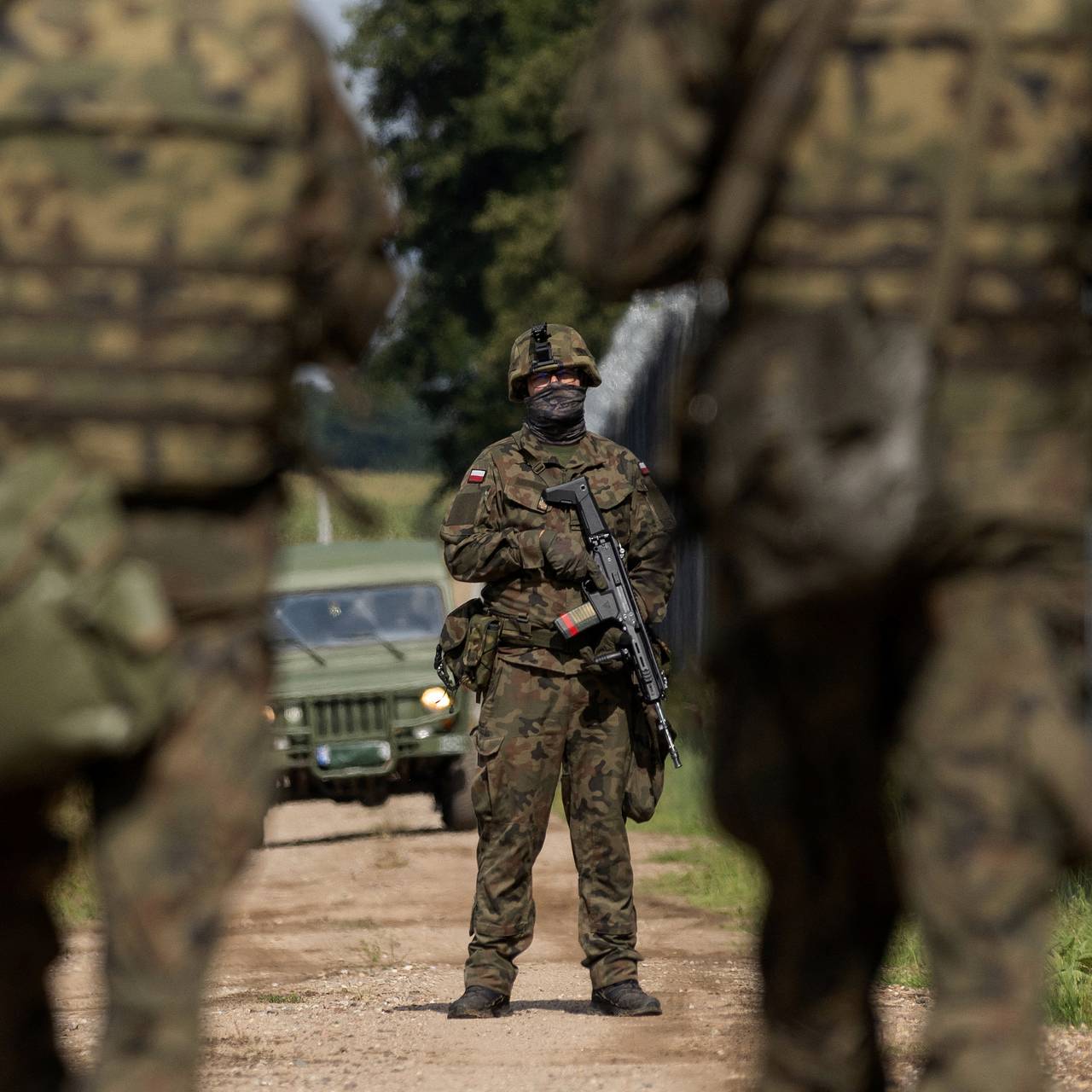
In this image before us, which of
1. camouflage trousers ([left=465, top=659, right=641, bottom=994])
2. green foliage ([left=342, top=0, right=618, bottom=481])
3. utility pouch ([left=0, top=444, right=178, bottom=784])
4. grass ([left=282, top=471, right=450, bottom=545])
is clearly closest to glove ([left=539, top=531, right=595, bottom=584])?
camouflage trousers ([left=465, top=659, right=641, bottom=994])

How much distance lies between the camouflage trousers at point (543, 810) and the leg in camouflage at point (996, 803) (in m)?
4.13

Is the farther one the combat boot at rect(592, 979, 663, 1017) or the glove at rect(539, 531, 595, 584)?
the glove at rect(539, 531, 595, 584)

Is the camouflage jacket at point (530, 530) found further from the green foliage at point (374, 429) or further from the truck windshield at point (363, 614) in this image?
the truck windshield at point (363, 614)

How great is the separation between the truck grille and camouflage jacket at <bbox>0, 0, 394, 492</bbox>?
41.6ft

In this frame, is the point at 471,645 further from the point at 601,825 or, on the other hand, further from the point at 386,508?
the point at 386,508

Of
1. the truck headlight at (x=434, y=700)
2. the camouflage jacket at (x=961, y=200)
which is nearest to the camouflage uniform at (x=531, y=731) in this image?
the camouflage jacket at (x=961, y=200)

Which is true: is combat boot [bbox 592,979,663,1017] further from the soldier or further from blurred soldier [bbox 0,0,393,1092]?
blurred soldier [bbox 0,0,393,1092]

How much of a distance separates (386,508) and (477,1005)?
46906 mm

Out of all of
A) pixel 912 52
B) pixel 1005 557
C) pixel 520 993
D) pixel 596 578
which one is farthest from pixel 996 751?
pixel 520 993

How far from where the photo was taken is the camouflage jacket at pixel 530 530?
819 centimetres

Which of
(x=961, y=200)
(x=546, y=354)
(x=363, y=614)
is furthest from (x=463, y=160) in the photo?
(x=961, y=200)

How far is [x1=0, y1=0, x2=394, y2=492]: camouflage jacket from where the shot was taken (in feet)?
13.4

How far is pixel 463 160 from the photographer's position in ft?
135

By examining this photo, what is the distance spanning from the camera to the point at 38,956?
13.9ft
